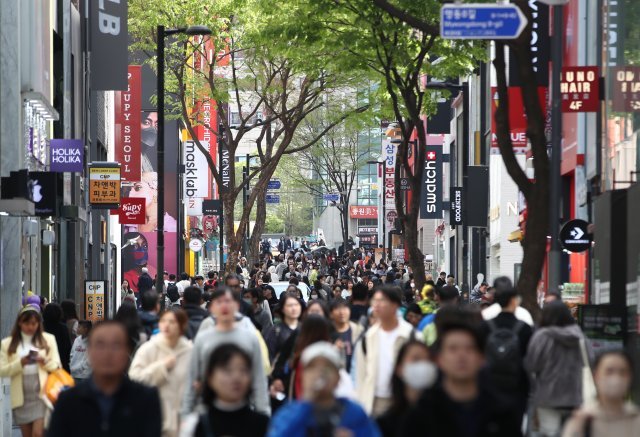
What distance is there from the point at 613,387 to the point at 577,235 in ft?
57.4

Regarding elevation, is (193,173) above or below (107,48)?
below

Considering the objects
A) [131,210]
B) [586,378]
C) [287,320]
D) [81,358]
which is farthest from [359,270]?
[586,378]

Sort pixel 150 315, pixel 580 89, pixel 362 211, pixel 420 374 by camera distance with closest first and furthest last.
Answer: pixel 420 374, pixel 150 315, pixel 580 89, pixel 362 211

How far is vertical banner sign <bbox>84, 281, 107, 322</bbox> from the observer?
105ft

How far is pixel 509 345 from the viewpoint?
43.2 ft

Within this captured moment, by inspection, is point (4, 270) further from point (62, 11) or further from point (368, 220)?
point (368, 220)

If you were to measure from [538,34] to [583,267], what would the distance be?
489 centimetres

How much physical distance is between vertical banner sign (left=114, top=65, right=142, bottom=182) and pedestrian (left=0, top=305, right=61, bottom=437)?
34986 millimetres

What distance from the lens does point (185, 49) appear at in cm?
4372

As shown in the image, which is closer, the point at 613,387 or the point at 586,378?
the point at 613,387

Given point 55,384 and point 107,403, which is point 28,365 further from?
point 107,403

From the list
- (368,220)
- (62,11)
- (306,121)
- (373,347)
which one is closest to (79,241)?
(62,11)

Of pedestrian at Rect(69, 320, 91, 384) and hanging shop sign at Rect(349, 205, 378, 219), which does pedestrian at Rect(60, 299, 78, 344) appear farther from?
hanging shop sign at Rect(349, 205, 378, 219)

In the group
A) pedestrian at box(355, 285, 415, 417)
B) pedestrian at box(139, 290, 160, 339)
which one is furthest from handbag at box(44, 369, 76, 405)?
pedestrian at box(355, 285, 415, 417)
